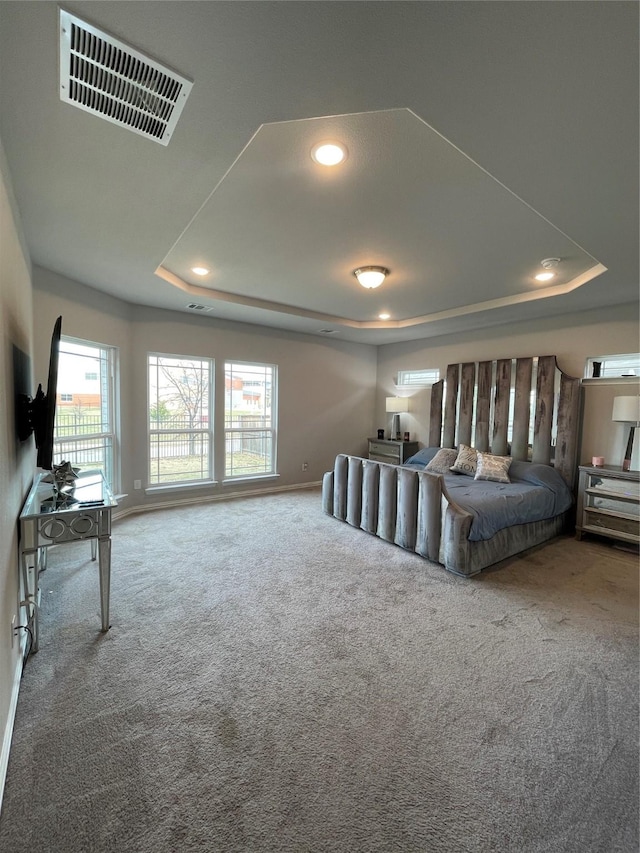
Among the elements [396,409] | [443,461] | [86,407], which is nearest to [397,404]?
[396,409]

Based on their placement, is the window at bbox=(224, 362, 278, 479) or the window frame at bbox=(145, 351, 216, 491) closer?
the window frame at bbox=(145, 351, 216, 491)

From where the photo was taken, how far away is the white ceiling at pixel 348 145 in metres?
1.13

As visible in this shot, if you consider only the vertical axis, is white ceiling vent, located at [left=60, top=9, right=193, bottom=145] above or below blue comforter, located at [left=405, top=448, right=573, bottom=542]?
above

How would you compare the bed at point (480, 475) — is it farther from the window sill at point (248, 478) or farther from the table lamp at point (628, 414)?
the window sill at point (248, 478)

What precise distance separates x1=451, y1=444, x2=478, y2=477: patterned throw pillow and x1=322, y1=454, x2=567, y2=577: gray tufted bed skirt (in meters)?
1.03

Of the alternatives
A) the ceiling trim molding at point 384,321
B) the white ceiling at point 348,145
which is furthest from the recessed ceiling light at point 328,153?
the ceiling trim molding at point 384,321

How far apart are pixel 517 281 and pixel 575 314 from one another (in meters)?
1.41

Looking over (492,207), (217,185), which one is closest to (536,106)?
(492,207)

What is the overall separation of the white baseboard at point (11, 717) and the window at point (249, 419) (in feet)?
11.8

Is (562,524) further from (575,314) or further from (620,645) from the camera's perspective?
(575,314)

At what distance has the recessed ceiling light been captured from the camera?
5.72 feet

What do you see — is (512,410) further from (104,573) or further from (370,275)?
(104,573)

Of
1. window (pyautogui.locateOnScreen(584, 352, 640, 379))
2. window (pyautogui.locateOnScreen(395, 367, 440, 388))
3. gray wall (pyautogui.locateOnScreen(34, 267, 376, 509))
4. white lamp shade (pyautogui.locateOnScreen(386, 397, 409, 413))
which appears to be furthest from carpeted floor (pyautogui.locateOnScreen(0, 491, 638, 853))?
window (pyautogui.locateOnScreen(395, 367, 440, 388))

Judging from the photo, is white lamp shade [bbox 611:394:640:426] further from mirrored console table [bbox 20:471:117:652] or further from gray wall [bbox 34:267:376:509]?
mirrored console table [bbox 20:471:117:652]
